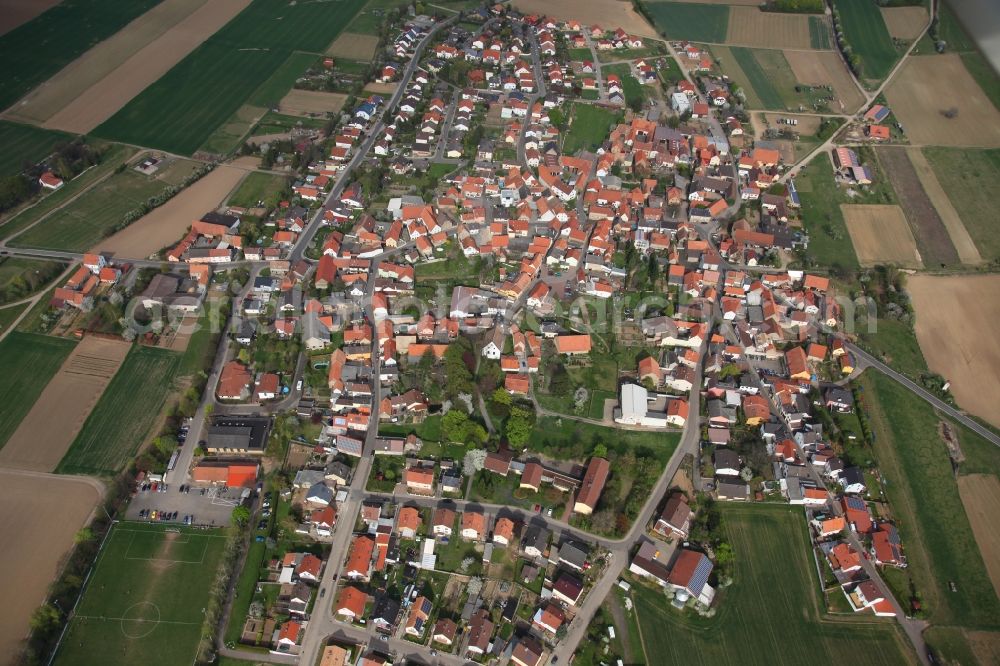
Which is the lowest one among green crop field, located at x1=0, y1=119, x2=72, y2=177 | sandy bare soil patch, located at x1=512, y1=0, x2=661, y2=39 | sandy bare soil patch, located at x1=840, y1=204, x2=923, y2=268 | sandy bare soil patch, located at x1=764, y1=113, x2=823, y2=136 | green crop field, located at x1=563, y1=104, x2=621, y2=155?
sandy bare soil patch, located at x1=840, y1=204, x2=923, y2=268

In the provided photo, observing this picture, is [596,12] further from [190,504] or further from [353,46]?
[190,504]

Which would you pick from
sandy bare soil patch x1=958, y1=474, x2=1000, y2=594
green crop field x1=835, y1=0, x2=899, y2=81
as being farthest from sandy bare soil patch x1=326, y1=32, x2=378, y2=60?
sandy bare soil patch x1=958, y1=474, x2=1000, y2=594

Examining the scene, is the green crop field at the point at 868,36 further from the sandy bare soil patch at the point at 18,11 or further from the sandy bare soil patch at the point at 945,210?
the sandy bare soil patch at the point at 18,11

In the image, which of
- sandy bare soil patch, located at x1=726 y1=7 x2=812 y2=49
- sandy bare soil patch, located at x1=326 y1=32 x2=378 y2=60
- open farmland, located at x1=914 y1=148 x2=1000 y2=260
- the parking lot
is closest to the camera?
the parking lot

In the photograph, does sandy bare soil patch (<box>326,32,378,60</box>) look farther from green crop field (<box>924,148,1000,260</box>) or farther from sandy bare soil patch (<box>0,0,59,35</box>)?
green crop field (<box>924,148,1000,260</box>)

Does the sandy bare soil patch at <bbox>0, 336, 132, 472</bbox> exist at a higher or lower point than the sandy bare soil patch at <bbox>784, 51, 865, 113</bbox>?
lower
